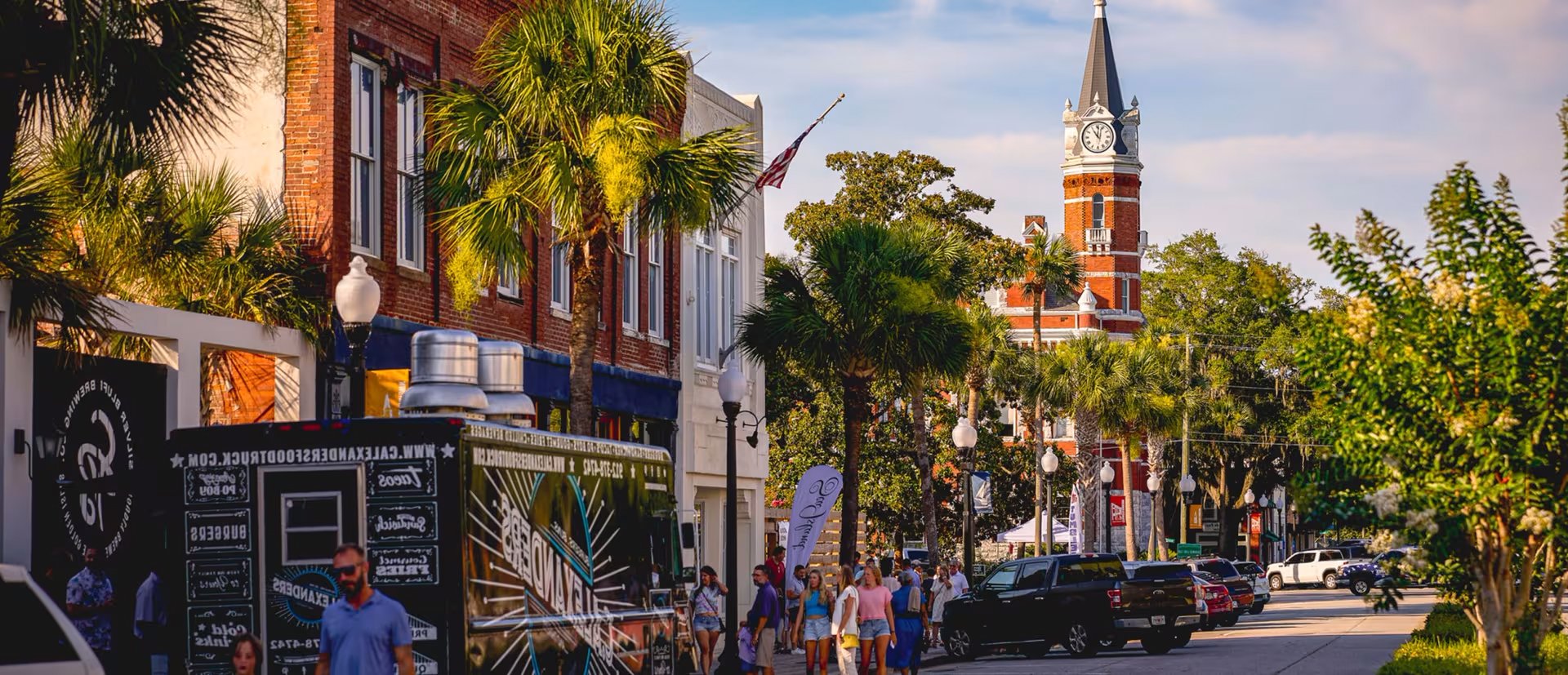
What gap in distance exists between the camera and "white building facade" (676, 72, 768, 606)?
112ft

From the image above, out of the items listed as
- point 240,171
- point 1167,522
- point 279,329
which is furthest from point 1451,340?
point 1167,522

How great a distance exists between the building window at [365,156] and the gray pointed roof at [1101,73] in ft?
284

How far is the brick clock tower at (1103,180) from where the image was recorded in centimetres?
10575

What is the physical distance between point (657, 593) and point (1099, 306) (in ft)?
288

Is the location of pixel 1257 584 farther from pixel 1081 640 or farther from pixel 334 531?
pixel 334 531

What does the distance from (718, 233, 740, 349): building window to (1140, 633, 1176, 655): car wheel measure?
32.9 ft

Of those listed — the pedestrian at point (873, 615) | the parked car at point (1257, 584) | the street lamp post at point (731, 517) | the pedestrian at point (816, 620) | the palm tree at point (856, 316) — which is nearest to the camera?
the pedestrian at point (873, 615)

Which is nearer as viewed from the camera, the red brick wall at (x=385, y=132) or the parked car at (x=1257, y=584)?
the red brick wall at (x=385, y=132)

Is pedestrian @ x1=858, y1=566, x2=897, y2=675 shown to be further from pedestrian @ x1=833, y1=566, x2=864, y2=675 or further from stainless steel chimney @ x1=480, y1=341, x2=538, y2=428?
stainless steel chimney @ x1=480, y1=341, x2=538, y2=428

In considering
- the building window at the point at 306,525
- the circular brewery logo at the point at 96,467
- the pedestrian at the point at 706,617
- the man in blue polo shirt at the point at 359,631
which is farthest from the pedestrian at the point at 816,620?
the man in blue polo shirt at the point at 359,631

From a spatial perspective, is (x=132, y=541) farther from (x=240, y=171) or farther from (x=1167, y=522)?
(x=1167, y=522)

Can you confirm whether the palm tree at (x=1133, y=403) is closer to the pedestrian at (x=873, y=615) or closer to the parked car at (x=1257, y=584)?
the parked car at (x=1257, y=584)

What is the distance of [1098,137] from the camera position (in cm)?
10794

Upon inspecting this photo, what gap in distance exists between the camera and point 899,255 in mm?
31844
